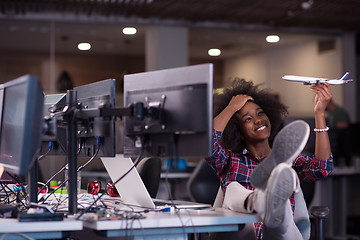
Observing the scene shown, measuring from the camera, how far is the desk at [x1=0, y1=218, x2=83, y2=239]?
2021 millimetres

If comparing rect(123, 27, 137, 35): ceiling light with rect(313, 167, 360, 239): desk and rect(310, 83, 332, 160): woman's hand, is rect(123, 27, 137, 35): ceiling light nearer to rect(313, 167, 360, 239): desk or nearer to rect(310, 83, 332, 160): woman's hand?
rect(313, 167, 360, 239): desk

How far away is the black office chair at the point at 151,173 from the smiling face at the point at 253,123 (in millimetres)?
986

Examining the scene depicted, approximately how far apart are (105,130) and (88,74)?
589 cm

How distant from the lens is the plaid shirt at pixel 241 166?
9.58 feet

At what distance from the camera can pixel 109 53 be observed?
845cm

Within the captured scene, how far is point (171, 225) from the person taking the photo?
85.0 inches

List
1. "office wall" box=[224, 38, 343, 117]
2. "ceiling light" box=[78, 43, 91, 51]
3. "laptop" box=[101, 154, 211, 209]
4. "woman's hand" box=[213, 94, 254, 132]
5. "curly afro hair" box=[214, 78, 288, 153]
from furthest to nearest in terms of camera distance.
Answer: "office wall" box=[224, 38, 343, 117] → "ceiling light" box=[78, 43, 91, 51] → "curly afro hair" box=[214, 78, 288, 153] → "woman's hand" box=[213, 94, 254, 132] → "laptop" box=[101, 154, 211, 209]

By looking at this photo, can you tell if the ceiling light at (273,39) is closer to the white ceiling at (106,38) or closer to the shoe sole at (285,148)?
the white ceiling at (106,38)

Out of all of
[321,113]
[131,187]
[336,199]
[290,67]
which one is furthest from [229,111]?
[290,67]

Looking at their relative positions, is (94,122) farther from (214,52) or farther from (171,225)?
(214,52)

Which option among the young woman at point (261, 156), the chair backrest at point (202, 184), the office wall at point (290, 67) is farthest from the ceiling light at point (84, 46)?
the young woman at point (261, 156)

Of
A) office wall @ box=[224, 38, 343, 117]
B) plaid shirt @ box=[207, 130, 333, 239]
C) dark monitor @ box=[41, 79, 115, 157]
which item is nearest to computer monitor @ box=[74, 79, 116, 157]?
dark monitor @ box=[41, 79, 115, 157]

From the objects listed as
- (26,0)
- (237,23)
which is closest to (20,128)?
(26,0)

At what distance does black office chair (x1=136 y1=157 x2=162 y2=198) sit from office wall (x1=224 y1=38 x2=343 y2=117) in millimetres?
5211
